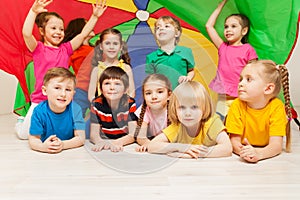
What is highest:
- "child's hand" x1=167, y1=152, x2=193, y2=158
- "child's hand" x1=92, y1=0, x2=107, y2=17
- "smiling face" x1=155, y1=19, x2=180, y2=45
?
"child's hand" x1=92, y1=0, x2=107, y2=17

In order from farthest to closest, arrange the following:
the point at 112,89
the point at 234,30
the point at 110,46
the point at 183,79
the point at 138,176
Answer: the point at 234,30
the point at 110,46
the point at 183,79
the point at 112,89
the point at 138,176

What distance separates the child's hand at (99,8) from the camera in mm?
2145

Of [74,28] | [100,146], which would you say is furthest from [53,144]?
[74,28]

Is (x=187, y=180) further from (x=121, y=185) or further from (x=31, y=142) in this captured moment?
(x=31, y=142)

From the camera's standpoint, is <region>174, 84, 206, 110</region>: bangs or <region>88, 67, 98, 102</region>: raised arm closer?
<region>174, 84, 206, 110</region>: bangs

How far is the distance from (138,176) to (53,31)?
912 mm

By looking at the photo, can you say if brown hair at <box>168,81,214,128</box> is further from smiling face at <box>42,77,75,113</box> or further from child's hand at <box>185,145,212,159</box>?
smiling face at <box>42,77,75,113</box>

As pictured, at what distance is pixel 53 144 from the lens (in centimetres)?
177

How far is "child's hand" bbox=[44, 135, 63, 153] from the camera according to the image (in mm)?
1769

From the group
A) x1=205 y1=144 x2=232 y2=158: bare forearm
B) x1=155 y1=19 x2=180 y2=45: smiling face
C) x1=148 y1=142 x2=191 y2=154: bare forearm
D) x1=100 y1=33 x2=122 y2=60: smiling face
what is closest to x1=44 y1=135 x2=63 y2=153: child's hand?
x1=148 y1=142 x2=191 y2=154: bare forearm

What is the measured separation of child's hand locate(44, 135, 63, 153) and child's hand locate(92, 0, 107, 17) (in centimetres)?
67

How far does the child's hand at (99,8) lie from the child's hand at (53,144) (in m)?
0.67

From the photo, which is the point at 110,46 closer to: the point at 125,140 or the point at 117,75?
the point at 117,75

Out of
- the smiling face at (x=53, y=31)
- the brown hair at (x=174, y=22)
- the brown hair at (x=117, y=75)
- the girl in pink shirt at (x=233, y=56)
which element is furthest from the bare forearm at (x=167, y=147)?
the smiling face at (x=53, y=31)
